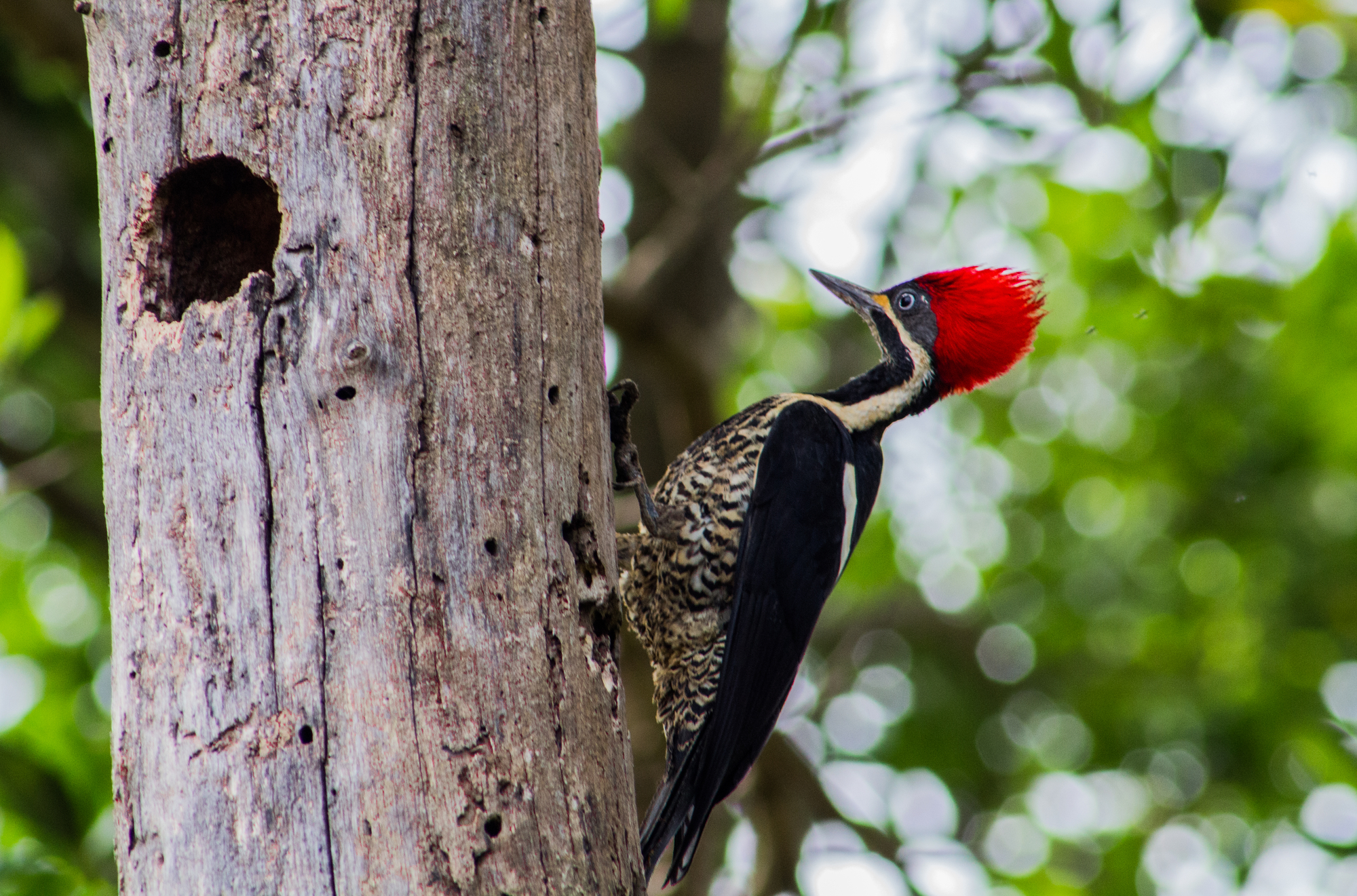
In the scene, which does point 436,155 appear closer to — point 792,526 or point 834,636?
point 792,526

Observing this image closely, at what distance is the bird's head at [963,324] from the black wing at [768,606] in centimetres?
38

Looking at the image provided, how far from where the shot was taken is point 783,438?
121 inches

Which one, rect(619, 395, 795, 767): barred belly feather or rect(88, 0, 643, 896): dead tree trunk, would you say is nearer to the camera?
rect(88, 0, 643, 896): dead tree trunk

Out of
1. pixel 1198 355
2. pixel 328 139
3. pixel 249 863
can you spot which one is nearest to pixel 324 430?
pixel 328 139

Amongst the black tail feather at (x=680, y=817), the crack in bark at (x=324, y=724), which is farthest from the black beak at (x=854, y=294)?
the crack in bark at (x=324, y=724)

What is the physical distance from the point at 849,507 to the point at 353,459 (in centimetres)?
177

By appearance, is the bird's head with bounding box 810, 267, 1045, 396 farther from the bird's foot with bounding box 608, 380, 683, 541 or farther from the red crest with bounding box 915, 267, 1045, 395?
the bird's foot with bounding box 608, 380, 683, 541

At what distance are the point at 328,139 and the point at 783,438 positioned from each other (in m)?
1.59

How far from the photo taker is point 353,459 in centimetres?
166

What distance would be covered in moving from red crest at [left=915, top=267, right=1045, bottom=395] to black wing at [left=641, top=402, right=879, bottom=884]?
0.42m

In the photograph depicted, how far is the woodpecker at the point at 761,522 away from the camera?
2.78 meters

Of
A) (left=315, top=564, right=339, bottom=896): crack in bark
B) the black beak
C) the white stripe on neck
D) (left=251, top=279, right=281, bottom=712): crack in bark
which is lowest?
the white stripe on neck

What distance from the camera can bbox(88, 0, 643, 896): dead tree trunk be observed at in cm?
157

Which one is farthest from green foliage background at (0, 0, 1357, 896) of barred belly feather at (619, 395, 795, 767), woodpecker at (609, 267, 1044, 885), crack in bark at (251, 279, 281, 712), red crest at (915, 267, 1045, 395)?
crack in bark at (251, 279, 281, 712)
